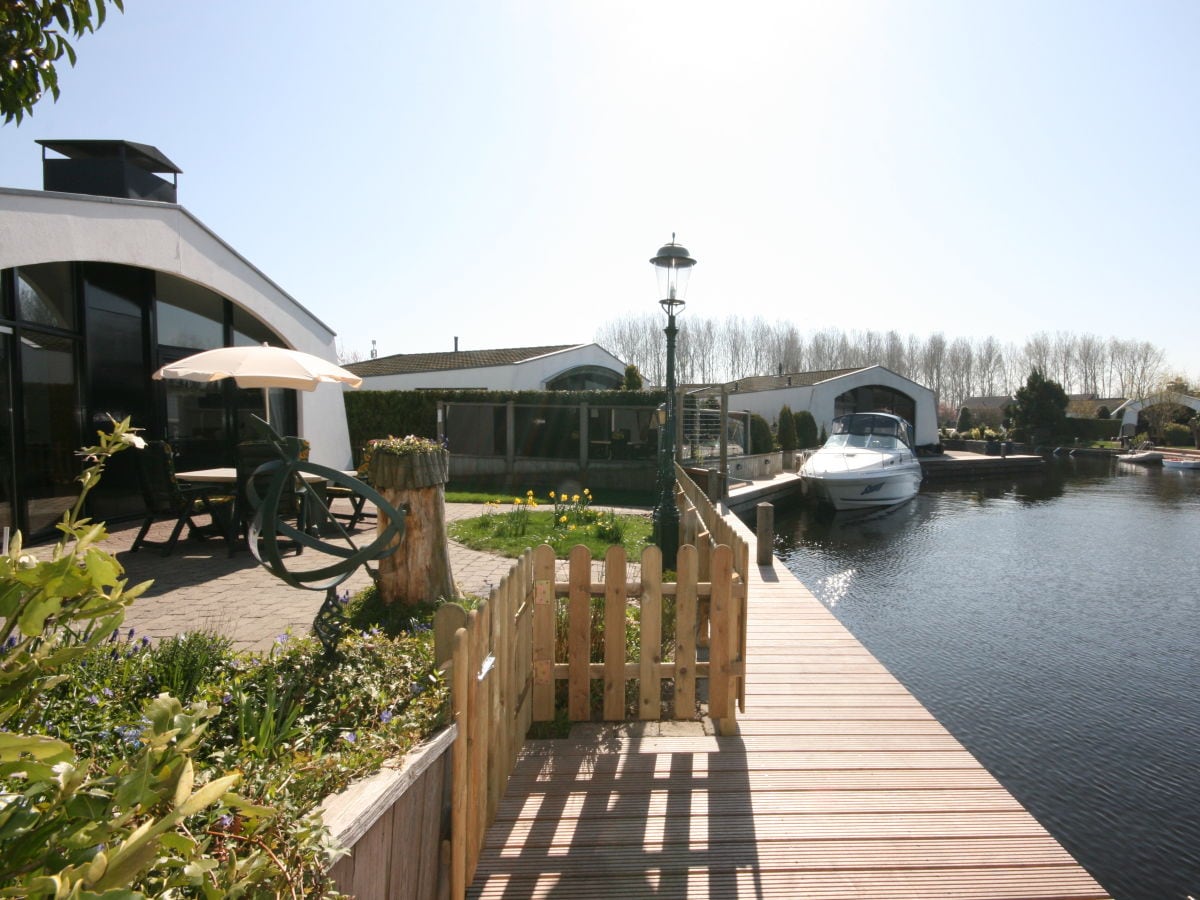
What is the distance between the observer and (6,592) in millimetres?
825

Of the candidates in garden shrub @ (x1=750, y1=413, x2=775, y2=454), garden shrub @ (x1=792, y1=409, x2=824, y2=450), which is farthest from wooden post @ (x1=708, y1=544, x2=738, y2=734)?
garden shrub @ (x1=792, y1=409, x2=824, y2=450)

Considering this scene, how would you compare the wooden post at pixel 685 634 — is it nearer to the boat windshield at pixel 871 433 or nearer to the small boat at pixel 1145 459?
the boat windshield at pixel 871 433

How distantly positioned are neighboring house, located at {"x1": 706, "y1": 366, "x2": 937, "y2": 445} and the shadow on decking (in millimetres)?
29922

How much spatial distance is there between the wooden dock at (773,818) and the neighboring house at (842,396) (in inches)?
1162

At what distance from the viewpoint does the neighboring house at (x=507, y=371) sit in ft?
78.3

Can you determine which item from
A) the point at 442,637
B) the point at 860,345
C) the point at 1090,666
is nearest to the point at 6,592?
the point at 442,637

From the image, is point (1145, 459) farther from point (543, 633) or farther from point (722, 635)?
point (543, 633)

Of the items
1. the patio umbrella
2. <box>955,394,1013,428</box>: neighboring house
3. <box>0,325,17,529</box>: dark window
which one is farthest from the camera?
<box>955,394,1013,428</box>: neighboring house

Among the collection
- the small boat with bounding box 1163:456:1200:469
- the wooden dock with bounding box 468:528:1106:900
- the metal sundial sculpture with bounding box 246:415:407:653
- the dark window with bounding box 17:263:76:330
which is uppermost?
the dark window with bounding box 17:263:76:330

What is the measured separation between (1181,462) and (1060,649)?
3636 centimetres

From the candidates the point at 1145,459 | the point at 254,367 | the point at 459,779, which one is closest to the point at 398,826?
the point at 459,779

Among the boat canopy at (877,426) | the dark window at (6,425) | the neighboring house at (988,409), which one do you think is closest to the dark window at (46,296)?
the dark window at (6,425)

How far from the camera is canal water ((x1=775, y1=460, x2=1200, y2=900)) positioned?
182 inches

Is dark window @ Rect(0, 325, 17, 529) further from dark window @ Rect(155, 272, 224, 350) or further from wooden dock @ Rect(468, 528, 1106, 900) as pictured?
wooden dock @ Rect(468, 528, 1106, 900)
